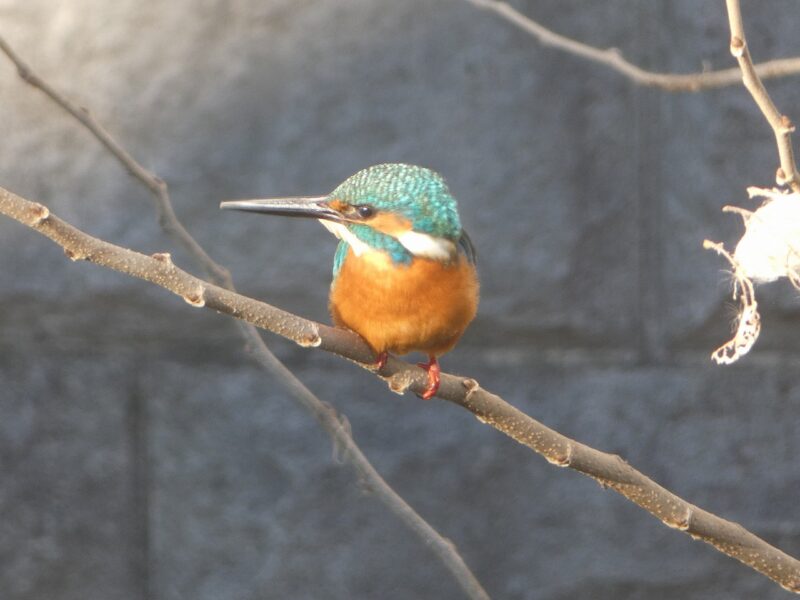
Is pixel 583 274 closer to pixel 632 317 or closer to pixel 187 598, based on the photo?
pixel 632 317

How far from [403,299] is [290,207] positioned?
0.41 feet

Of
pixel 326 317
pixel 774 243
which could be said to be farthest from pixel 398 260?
pixel 326 317

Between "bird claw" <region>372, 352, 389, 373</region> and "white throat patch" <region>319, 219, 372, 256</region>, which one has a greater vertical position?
"white throat patch" <region>319, 219, 372, 256</region>

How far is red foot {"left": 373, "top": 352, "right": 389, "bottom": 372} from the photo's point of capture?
0.85m

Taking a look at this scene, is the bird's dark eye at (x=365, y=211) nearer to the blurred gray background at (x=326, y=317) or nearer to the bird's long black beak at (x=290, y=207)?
the bird's long black beak at (x=290, y=207)

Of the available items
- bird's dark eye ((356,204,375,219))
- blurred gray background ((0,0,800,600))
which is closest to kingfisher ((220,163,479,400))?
bird's dark eye ((356,204,375,219))

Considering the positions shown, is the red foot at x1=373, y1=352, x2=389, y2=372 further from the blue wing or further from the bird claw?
the blue wing

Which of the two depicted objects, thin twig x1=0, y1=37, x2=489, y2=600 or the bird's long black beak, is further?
thin twig x1=0, y1=37, x2=489, y2=600

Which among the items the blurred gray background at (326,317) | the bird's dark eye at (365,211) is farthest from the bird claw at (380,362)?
the blurred gray background at (326,317)

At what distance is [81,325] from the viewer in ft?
5.08

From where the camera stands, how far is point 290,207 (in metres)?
0.85

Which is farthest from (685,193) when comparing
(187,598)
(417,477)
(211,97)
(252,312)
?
(252,312)

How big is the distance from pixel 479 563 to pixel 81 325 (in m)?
0.58

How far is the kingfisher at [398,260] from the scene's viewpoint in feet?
2.94
